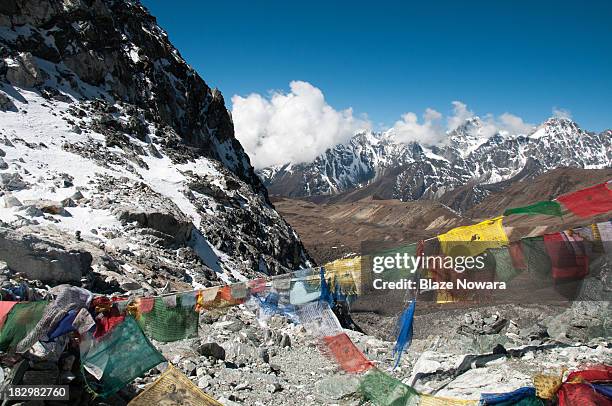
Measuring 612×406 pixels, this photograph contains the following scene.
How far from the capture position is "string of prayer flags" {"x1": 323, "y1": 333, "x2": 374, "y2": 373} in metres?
11.5

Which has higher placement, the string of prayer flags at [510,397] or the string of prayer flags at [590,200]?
the string of prayer flags at [590,200]

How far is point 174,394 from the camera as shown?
6.93 m

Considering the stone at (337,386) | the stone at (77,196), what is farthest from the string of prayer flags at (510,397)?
the stone at (77,196)

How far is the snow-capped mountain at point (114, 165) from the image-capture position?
18.8m

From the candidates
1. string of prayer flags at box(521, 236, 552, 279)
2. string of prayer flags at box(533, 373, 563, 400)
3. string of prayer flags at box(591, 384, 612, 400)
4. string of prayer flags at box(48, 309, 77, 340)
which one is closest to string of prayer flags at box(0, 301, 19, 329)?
string of prayer flags at box(48, 309, 77, 340)

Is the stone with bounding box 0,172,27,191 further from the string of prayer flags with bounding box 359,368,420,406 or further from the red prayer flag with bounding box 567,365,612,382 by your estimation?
the red prayer flag with bounding box 567,365,612,382

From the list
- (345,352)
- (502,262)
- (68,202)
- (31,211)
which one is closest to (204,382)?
(345,352)

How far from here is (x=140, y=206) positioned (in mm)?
25328

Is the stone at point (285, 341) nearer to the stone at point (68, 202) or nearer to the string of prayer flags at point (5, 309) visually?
the string of prayer flags at point (5, 309)

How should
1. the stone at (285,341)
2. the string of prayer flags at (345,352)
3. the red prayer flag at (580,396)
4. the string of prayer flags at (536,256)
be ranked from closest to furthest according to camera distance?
the red prayer flag at (580,396), the string of prayer flags at (536,256), the string of prayer flags at (345,352), the stone at (285,341)

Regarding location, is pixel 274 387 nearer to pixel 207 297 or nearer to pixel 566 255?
pixel 207 297

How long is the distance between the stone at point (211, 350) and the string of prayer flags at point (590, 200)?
7.85 m

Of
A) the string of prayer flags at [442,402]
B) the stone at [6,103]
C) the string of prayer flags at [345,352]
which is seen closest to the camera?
the string of prayer flags at [442,402]

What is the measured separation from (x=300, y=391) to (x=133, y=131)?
34077 mm
